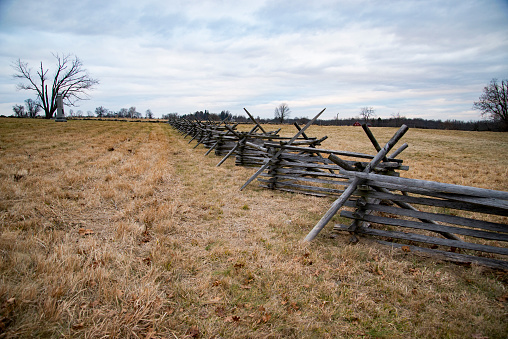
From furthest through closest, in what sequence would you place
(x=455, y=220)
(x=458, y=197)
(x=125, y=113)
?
(x=125, y=113) < (x=455, y=220) < (x=458, y=197)

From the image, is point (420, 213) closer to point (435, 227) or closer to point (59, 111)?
point (435, 227)

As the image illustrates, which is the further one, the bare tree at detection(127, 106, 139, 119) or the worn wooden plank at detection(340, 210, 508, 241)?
the bare tree at detection(127, 106, 139, 119)

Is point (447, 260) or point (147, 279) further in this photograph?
point (447, 260)

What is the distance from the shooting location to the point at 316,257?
12.3 feet

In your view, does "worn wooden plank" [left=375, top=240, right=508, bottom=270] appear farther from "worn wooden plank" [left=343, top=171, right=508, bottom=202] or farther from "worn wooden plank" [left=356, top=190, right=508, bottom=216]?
"worn wooden plank" [left=343, top=171, right=508, bottom=202]

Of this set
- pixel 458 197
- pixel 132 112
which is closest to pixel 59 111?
pixel 458 197

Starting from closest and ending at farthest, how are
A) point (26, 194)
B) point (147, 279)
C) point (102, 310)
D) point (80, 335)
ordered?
point (80, 335) → point (102, 310) → point (147, 279) → point (26, 194)

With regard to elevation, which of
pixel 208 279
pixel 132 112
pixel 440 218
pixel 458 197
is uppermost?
pixel 132 112

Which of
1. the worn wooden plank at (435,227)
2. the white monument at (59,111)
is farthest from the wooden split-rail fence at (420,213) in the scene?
the white monument at (59,111)

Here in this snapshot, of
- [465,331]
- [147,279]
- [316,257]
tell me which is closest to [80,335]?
[147,279]

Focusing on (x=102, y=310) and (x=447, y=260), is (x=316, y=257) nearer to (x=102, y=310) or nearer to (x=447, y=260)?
(x=447, y=260)

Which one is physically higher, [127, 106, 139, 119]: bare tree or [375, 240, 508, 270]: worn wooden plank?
[127, 106, 139, 119]: bare tree

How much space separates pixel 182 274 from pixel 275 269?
1269mm

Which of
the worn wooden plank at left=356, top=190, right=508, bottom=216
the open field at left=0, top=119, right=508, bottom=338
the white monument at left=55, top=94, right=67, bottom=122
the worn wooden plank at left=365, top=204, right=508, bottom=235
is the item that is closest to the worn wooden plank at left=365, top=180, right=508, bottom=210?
the worn wooden plank at left=356, top=190, right=508, bottom=216
